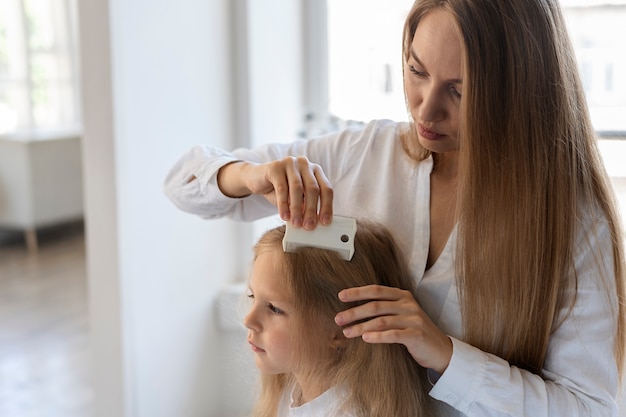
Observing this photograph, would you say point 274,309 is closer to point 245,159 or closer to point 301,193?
point 301,193

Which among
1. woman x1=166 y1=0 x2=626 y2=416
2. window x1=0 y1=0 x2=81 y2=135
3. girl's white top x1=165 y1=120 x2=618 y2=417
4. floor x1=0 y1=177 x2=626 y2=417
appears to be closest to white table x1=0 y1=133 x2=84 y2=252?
floor x1=0 y1=177 x2=626 y2=417

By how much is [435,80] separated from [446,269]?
11.5 inches

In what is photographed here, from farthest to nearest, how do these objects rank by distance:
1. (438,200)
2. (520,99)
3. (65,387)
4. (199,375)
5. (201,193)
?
1. (65,387)
2. (199,375)
3. (201,193)
4. (438,200)
5. (520,99)

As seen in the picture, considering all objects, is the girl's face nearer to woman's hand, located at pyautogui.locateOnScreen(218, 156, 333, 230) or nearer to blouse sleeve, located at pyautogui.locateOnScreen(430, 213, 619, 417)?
woman's hand, located at pyautogui.locateOnScreen(218, 156, 333, 230)

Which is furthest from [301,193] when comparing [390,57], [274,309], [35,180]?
[35,180]

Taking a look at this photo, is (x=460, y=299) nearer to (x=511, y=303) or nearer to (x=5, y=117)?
(x=511, y=303)

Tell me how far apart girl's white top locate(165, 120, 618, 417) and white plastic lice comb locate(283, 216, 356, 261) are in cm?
16

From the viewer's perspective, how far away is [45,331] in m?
4.23

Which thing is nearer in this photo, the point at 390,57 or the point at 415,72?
the point at 415,72

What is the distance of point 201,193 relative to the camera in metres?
1.41

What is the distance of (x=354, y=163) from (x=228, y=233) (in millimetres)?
1110

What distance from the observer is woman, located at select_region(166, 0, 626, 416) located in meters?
1.10

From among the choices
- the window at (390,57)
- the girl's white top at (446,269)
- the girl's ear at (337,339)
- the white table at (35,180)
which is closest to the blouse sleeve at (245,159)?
the girl's white top at (446,269)

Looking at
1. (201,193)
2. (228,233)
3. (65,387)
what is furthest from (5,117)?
(201,193)
